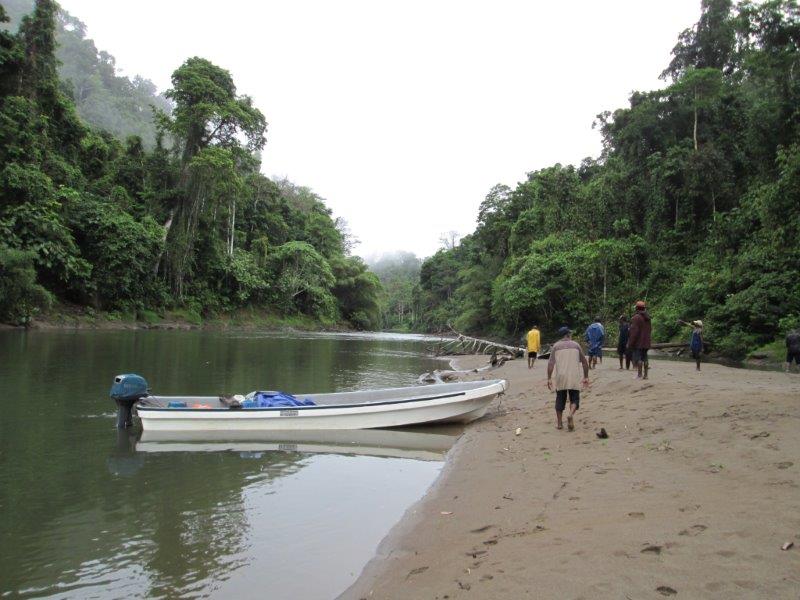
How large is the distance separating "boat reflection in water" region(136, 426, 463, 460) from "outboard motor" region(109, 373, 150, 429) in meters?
0.62

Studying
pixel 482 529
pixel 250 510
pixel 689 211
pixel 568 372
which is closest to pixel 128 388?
pixel 250 510

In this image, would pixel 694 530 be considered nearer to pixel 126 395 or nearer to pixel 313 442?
pixel 313 442

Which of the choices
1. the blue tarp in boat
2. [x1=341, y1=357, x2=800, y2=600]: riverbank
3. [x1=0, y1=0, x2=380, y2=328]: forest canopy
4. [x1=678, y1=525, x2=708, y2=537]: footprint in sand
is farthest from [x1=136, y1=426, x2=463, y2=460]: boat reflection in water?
[x1=0, y1=0, x2=380, y2=328]: forest canopy

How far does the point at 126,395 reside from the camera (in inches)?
400

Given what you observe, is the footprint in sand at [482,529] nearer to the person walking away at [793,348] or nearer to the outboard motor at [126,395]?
the outboard motor at [126,395]

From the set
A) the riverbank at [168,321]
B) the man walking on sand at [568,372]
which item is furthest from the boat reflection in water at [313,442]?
the riverbank at [168,321]

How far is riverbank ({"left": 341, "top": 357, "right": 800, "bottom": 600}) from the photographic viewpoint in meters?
3.32

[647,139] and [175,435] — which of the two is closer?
[175,435]

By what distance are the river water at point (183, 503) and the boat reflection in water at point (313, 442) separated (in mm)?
55

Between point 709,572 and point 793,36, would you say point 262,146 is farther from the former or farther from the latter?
point 709,572

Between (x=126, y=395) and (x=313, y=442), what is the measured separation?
3749 millimetres

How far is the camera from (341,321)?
75438 mm

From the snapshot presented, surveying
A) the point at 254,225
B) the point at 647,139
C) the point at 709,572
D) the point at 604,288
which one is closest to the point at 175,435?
the point at 709,572

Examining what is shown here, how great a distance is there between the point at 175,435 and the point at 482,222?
47.6 meters
